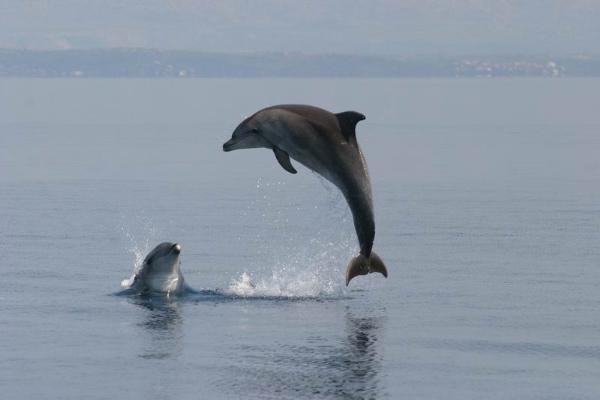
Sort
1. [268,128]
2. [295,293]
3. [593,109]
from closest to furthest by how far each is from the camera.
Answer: [268,128] < [295,293] < [593,109]

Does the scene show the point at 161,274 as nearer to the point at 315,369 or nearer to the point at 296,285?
the point at 296,285

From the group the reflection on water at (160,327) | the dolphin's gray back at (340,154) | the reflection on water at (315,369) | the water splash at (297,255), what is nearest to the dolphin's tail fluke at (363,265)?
the reflection on water at (315,369)

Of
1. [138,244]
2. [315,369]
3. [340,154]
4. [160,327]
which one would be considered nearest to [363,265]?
[340,154]

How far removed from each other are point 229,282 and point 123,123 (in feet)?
346

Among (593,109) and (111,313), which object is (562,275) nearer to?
(111,313)

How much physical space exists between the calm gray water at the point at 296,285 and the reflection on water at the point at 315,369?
0.06 metres

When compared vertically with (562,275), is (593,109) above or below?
above

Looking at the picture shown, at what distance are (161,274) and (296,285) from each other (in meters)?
3.34

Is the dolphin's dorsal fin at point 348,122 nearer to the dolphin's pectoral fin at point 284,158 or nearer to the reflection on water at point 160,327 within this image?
the dolphin's pectoral fin at point 284,158

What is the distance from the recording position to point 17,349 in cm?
2641

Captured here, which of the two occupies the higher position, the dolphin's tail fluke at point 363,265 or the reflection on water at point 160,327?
the dolphin's tail fluke at point 363,265

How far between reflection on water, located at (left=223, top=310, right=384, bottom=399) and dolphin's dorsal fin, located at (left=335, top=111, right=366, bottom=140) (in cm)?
386

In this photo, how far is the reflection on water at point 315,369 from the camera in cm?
2317

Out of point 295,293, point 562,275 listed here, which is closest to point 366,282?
point 295,293
